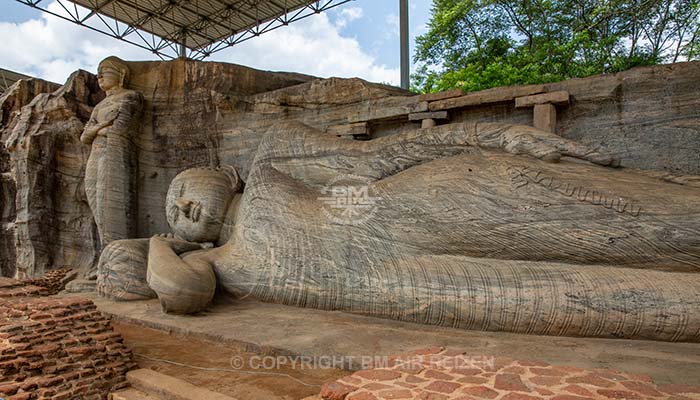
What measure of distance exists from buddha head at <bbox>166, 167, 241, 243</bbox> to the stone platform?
970mm

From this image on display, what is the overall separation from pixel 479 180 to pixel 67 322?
295 cm

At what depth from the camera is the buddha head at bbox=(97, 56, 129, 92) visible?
20.1 ft

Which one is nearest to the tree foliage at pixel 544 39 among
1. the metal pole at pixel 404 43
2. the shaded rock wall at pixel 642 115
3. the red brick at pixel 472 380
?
the metal pole at pixel 404 43

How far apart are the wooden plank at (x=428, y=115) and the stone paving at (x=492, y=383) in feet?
9.51

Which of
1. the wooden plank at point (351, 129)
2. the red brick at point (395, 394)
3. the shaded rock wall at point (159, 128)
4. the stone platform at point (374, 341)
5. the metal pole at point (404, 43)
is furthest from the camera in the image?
the metal pole at point (404, 43)

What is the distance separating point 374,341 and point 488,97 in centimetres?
269

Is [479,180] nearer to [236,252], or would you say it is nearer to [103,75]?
[236,252]

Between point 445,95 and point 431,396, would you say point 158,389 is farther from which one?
point 445,95

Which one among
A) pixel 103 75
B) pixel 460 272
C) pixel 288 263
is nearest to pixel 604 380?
pixel 460 272

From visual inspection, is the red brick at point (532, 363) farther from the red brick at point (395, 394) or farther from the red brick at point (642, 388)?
the red brick at point (395, 394)

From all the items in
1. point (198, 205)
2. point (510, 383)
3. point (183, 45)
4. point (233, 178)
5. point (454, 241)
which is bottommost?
point (510, 383)

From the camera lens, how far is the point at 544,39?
1279 centimetres

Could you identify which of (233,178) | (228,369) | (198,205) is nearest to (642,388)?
(228,369)

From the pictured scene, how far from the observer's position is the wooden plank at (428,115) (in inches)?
185
